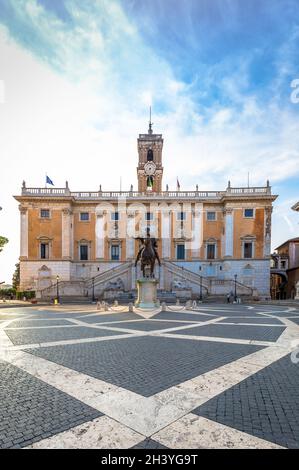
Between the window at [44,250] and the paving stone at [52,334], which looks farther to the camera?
the window at [44,250]

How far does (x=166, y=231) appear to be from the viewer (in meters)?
40.0

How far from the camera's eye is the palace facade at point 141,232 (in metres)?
38.1

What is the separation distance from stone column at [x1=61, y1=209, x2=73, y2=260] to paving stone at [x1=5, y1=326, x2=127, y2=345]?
1105 inches

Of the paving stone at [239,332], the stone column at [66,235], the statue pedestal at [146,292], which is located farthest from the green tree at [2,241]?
the paving stone at [239,332]

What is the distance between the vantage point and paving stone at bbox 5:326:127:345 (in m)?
9.28

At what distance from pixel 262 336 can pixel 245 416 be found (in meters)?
6.71

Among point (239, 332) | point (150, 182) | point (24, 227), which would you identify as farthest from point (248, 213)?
point (24, 227)

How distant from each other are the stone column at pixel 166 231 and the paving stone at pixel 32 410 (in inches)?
1364

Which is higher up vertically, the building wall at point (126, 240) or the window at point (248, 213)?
the window at point (248, 213)

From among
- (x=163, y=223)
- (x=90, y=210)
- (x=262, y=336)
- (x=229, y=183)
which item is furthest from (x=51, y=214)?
(x=262, y=336)

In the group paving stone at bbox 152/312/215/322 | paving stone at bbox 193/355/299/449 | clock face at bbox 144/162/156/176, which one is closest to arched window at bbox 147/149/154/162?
clock face at bbox 144/162/156/176

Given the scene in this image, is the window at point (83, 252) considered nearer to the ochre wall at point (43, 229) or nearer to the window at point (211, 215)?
the ochre wall at point (43, 229)

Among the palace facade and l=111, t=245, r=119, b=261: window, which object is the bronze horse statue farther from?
l=111, t=245, r=119, b=261: window
